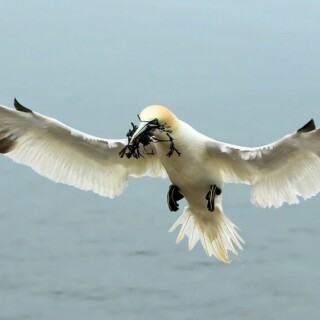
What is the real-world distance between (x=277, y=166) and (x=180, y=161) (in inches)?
24.8

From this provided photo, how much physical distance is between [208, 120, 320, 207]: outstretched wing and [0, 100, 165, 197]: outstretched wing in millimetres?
578

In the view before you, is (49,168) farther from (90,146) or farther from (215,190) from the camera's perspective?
(215,190)

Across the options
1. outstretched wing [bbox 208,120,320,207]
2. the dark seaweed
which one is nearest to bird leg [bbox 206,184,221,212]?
outstretched wing [bbox 208,120,320,207]

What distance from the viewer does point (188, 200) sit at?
909 cm

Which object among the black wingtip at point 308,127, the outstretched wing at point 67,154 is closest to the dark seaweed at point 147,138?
the outstretched wing at point 67,154

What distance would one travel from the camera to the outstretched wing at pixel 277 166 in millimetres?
8641

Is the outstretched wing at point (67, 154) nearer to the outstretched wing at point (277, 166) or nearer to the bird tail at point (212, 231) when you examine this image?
the bird tail at point (212, 231)

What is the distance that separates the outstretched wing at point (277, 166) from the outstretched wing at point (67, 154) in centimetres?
58

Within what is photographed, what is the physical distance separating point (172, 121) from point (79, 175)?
1.22m

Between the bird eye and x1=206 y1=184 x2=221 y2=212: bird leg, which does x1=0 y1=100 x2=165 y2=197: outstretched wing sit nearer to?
x1=206 y1=184 x2=221 y2=212: bird leg

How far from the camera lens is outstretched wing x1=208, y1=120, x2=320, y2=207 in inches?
340

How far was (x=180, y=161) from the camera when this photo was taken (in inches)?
341

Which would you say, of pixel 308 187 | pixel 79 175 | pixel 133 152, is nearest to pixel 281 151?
pixel 308 187

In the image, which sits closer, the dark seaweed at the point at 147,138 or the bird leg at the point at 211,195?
the dark seaweed at the point at 147,138
